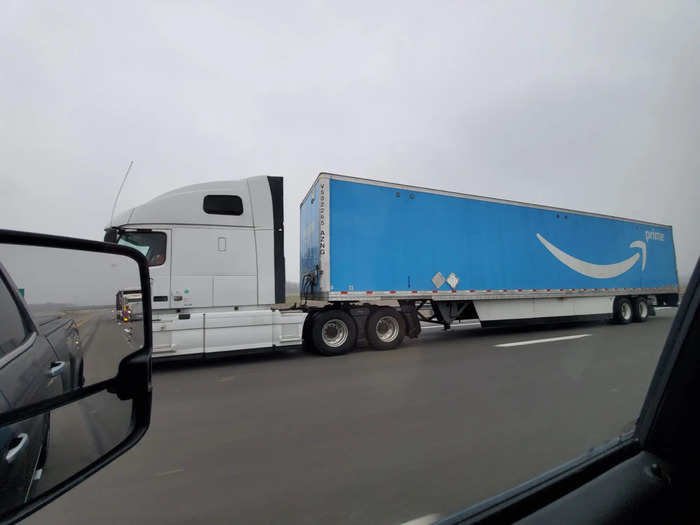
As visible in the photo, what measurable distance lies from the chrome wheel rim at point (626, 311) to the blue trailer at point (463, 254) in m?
0.04

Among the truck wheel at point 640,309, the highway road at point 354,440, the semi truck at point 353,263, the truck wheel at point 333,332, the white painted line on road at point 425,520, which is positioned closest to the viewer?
the white painted line on road at point 425,520

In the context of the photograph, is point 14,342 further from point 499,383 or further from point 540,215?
point 540,215

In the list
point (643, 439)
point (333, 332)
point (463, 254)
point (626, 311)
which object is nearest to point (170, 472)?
point (643, 439)

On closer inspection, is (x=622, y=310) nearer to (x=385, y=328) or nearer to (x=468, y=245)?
(x=468, y=245)

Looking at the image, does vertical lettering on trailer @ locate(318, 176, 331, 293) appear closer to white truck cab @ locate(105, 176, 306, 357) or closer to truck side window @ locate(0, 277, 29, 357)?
white truck cab @ locate(105, 176, 306, 357)

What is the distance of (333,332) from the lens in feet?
26.2

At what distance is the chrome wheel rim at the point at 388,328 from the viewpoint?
27.4 ft

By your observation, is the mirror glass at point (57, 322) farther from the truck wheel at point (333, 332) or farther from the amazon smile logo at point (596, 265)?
the amazon smile logo at point (596, 265)

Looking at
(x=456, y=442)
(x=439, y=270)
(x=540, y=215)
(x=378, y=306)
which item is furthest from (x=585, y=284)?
(x=456, y=442)

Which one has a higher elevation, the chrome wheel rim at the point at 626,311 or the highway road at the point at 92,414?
the highway road at the point at 92,414

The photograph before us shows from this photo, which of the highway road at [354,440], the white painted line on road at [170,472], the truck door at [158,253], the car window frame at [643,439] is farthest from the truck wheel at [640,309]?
the white painted line on road at [170,472]

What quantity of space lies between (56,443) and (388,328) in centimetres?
791

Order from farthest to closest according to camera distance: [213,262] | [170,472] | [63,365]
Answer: [213,262]
[170,472]
[63,365]

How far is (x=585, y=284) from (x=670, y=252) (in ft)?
15.6
